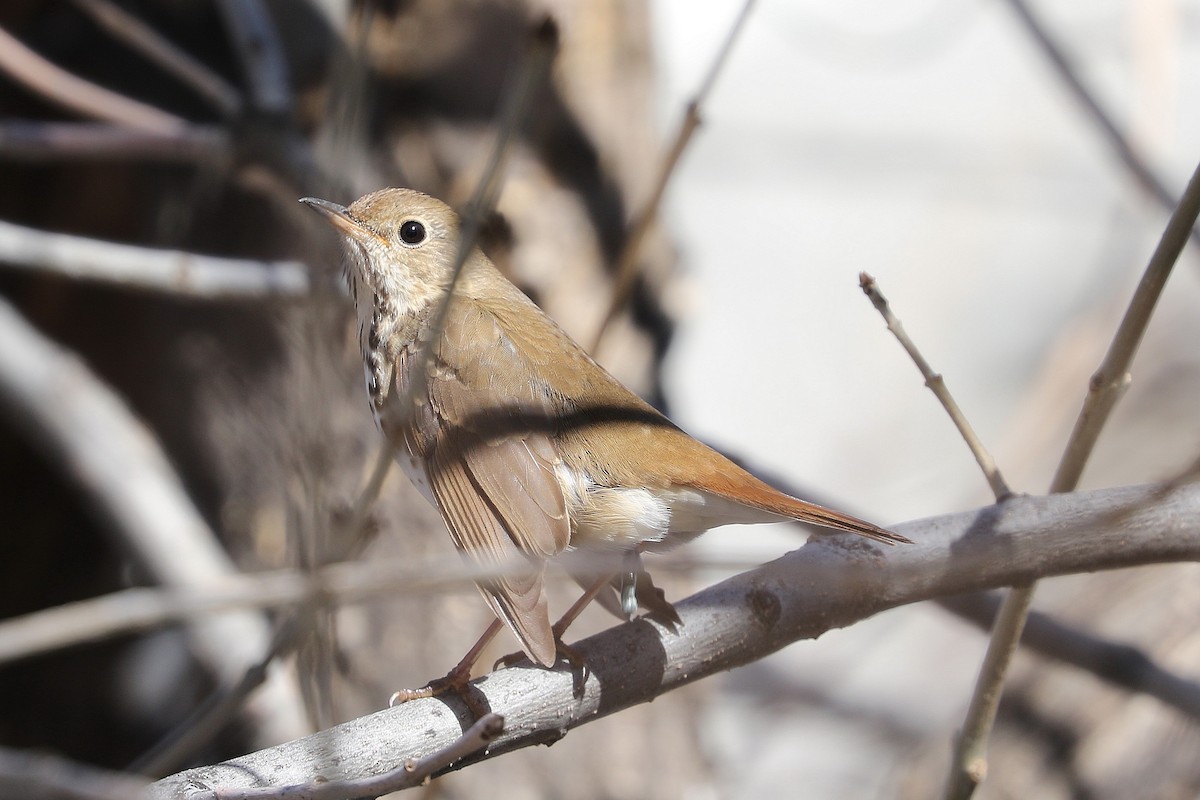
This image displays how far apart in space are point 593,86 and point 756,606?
2.46 metres

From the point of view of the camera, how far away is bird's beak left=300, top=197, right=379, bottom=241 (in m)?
2.28

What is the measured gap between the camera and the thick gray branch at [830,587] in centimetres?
170

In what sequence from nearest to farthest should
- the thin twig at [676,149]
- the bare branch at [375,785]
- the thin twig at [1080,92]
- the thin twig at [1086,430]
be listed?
1. the bare branch at [375,785]
2. the thin twig at [1086,430]
3. the thin twig at [676,149]
4. the thin twig at [1080,92]

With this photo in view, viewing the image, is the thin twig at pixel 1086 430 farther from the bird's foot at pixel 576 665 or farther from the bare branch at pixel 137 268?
the bare branch at pixel 137 268

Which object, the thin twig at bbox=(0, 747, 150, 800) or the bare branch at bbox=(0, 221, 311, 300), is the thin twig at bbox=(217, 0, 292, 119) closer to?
the bare branch at bbox=(0, 221, 311, 300)

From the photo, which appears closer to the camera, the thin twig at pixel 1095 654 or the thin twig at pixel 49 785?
the thin twig at pixel 49 785

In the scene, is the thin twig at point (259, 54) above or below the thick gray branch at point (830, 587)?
above

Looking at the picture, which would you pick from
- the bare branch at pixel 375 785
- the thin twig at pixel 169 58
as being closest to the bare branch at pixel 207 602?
the bare branch at pixel 375 785

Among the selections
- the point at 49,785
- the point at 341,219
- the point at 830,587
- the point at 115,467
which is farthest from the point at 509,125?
the point at 115,467

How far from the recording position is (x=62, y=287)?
394 centimetres

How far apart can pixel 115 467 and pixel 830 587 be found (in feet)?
7.41

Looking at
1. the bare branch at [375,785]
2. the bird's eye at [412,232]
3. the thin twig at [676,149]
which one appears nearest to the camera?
the bare branch at [375,785]

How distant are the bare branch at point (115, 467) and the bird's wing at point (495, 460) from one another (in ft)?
4.06

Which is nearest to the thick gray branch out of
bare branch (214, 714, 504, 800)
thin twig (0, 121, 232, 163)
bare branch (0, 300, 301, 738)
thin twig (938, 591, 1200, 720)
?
bare branch (214, 714, 504, 800)
